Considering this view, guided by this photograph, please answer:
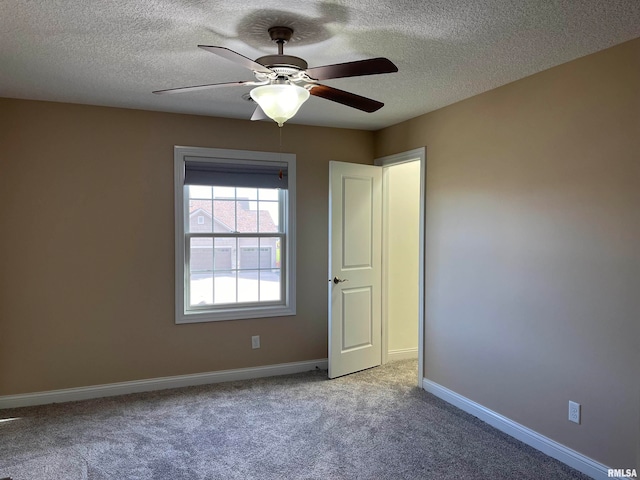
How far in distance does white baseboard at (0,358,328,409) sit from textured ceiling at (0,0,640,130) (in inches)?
94.6

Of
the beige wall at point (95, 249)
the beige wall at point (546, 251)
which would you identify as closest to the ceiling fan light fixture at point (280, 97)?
the beige wall at point (546, 251)

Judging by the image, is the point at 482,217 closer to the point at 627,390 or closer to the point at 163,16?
the point at 627,390

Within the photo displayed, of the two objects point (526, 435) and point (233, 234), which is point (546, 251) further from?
point (233, 234)

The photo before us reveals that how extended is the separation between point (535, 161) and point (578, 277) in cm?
81

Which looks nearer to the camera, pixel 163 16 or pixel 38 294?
pixel 163 16

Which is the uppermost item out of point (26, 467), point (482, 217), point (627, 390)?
point (482, 217)

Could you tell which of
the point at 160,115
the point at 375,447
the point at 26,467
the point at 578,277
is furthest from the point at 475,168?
the point at 26,467

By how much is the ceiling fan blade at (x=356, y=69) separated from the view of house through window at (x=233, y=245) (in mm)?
2417

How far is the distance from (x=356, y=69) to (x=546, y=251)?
1.81m

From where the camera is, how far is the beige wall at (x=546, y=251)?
2494 millimetres

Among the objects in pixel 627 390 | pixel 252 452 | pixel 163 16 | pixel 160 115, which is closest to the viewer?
pixel 163 16

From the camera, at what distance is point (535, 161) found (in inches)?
119

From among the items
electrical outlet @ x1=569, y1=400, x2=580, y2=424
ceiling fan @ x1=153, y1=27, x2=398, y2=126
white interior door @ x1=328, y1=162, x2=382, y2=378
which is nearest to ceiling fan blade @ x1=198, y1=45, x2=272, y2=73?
ceiling fan @ x1=153, y1=27, x2=398, y2=126

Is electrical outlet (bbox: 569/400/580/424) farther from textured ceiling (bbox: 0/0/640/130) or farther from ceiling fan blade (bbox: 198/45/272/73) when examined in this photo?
ceiling fan blade (bbox: 198/45/272/73)
